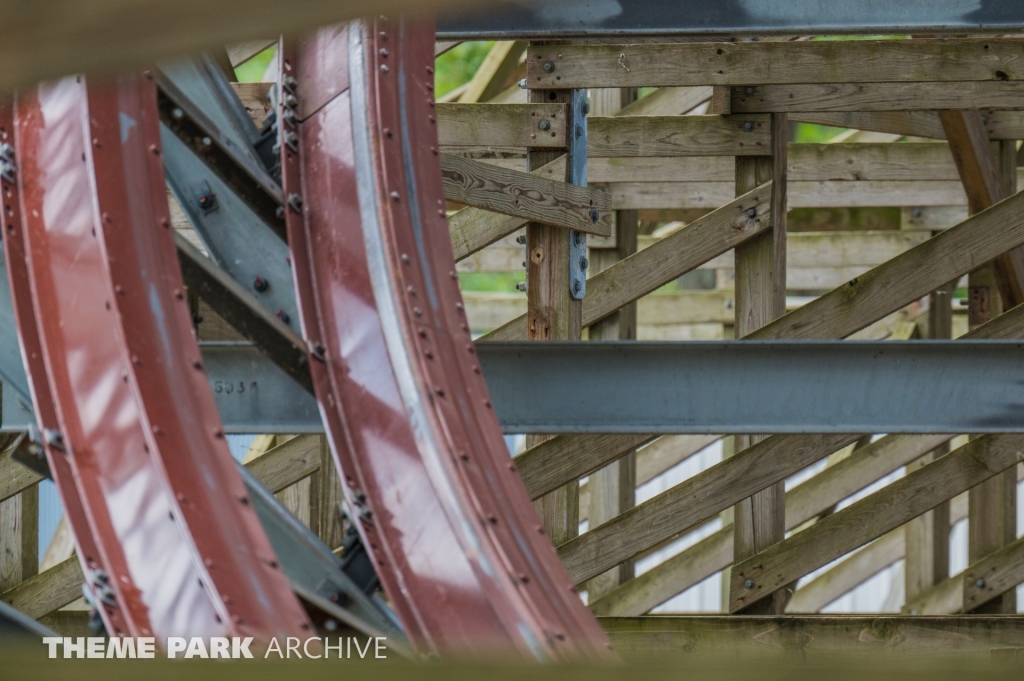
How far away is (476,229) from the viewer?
5.58m

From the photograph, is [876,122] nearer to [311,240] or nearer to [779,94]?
[779,94]

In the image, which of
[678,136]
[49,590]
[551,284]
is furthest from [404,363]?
[49,590]

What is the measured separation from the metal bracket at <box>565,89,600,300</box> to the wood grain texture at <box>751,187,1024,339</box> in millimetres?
722

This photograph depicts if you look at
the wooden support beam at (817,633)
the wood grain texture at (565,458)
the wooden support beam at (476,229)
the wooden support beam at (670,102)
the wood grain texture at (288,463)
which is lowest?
the wooden support beam at (817,633)

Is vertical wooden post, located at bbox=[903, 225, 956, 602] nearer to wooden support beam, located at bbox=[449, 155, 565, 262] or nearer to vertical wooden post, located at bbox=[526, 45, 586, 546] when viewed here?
wooden support beam, located at bbox=[449, 155, 565, 262]

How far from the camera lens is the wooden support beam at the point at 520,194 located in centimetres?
440

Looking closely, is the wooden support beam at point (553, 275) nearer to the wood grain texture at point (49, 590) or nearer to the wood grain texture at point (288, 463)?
the wood grain texture at point (288, 463)

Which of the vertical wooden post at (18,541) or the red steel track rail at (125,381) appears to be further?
the vertical wooden post at (18,541)

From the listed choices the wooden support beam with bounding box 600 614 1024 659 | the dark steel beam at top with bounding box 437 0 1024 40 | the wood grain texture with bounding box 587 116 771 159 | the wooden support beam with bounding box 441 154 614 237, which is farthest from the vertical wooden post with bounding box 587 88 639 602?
the dark steel beam at top with bounding box 437 0 1024 40

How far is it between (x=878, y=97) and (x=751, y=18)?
1736mm

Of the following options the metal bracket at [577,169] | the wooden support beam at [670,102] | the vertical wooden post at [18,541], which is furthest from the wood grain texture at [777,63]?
the vertical wooden post at [18,541]

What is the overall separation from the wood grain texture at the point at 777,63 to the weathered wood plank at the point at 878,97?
0.61 ft

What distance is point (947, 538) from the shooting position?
26.5 ft

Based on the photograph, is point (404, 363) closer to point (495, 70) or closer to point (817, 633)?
point (817, 633)
